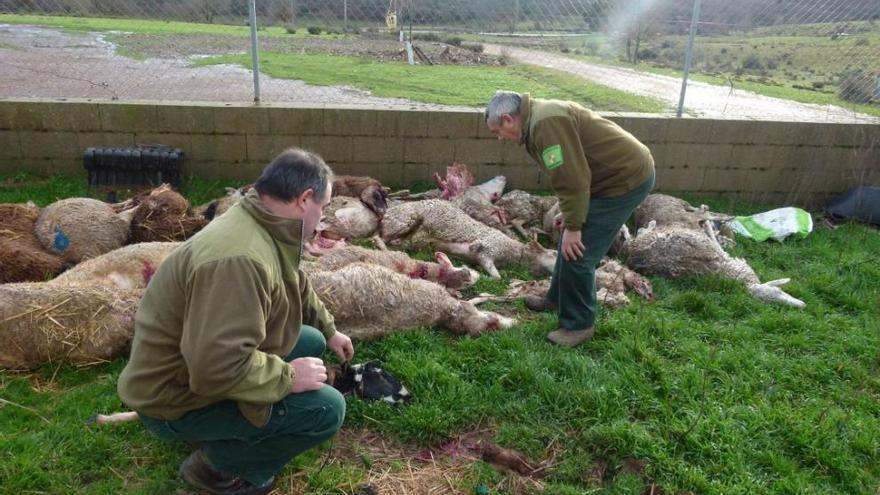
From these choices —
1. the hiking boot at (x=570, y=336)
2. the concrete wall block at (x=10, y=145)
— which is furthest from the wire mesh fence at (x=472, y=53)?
the hiking boot at (x=570, y=336)

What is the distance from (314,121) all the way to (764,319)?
5.33m

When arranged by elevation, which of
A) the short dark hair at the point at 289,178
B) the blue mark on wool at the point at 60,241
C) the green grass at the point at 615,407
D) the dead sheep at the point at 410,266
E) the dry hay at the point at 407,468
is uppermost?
the short dark hair at the point at 289,178

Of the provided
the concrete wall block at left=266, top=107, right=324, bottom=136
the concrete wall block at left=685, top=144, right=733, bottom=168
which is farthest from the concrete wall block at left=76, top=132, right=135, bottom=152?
the concrete wall block at left=685, top=144, right=733, bottom=168

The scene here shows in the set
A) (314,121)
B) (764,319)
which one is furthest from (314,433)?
(314,121)

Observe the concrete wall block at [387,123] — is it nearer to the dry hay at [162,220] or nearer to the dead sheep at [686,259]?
the dry hay at [162,220]

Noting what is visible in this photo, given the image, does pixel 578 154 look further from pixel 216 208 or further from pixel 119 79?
pixel 119 79

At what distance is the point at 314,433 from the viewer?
9.70 feet

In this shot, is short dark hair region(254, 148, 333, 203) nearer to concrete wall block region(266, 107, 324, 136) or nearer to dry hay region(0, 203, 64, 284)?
dry hay region(0, 203, 64, 284)

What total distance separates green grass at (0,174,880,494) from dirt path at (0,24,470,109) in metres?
4.51

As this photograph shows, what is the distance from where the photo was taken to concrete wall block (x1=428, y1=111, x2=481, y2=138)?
7.78 meters

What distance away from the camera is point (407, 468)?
3543mm

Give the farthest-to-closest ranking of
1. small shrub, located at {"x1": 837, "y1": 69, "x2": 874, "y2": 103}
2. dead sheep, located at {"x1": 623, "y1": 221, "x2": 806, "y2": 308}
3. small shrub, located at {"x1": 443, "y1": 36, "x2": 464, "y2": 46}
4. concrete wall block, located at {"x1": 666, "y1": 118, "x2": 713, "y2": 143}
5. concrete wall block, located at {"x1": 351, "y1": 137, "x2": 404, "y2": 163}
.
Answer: small shrub, located at {"x1": 443, "y1": 36, "x2": 464, "y2": 46}
small shrub, located at {"x1": 837, "y1": 69, "x2": 874, "y2": 103}
concrete wall block, located at {"x1": 666, "y1": 118, "x2": 713, "y2": 143}
concrete wall block, located at {"x1": 351, "y1": 137, "x2": 404, "y2": 163}
dead sheep, located at {"x1": 623, "y1": 221, "x2": 806, "y2": 308}

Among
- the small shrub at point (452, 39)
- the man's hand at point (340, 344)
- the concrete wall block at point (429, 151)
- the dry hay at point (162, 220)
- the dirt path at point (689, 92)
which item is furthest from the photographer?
the dirt path at point (689, 92)

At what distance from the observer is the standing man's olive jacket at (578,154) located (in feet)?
13.7
